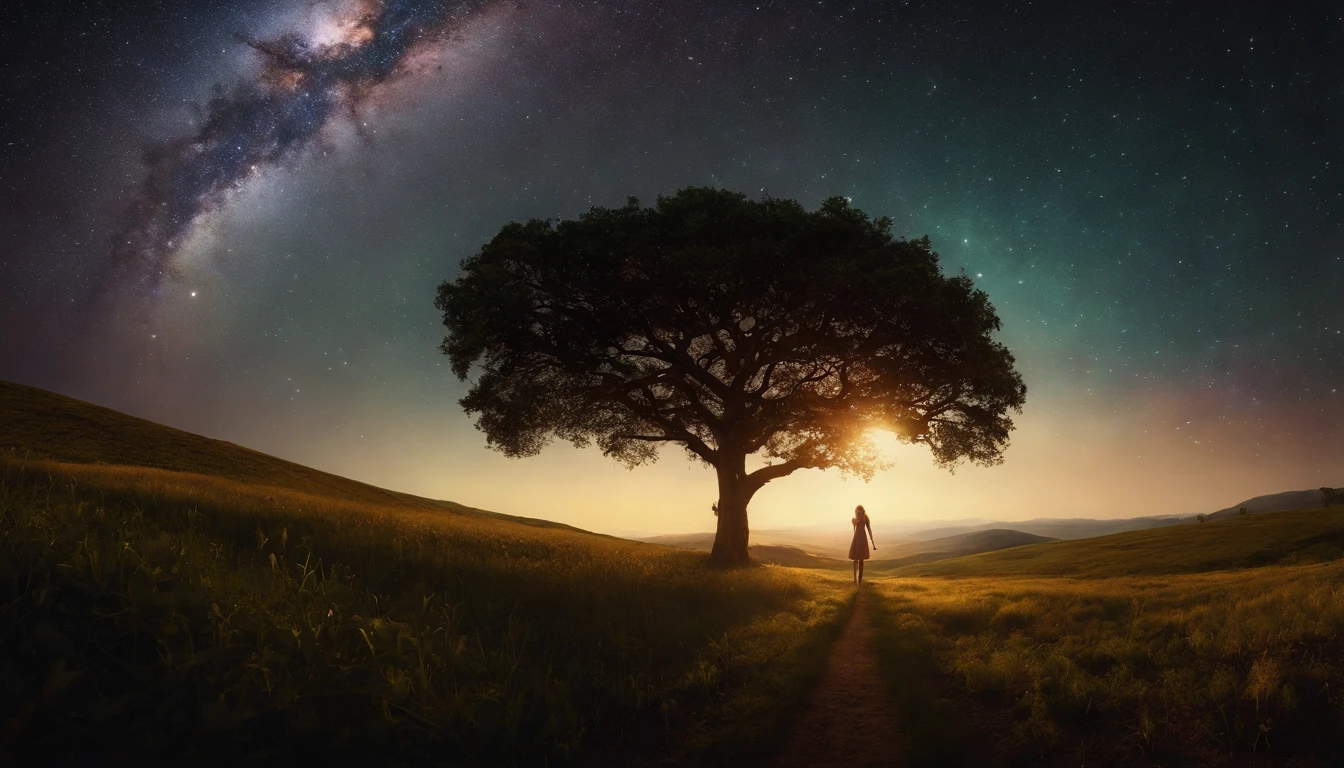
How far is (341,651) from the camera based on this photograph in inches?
206

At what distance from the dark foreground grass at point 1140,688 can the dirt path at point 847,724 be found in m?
0.27

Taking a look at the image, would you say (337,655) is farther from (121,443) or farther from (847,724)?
(121,443)

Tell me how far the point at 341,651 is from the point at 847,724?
18.9ft

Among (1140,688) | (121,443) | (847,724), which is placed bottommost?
(847,724)

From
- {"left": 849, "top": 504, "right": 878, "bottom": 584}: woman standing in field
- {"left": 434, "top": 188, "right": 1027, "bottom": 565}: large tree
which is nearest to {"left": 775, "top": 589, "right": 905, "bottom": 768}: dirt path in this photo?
{"left": 434, "top": 188, "right": 1027, "bottom": 565}: large tree

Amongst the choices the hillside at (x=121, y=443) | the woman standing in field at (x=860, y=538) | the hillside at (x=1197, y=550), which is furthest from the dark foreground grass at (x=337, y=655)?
the hillside at (x=1197, y=550)

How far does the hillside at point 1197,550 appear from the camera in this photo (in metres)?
28.8

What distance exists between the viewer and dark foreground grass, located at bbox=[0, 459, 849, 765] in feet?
12.5

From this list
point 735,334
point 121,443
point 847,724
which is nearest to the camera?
point 847,724

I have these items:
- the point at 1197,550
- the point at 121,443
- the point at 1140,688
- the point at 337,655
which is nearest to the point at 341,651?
the point at 337,655

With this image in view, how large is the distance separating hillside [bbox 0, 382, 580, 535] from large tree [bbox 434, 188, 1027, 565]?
50.2 feet

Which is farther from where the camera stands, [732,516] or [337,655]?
[732,516]

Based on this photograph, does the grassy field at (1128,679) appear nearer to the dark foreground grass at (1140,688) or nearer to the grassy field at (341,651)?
the dark foreground grass at (1140,688)

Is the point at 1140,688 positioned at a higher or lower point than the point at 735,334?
lower
